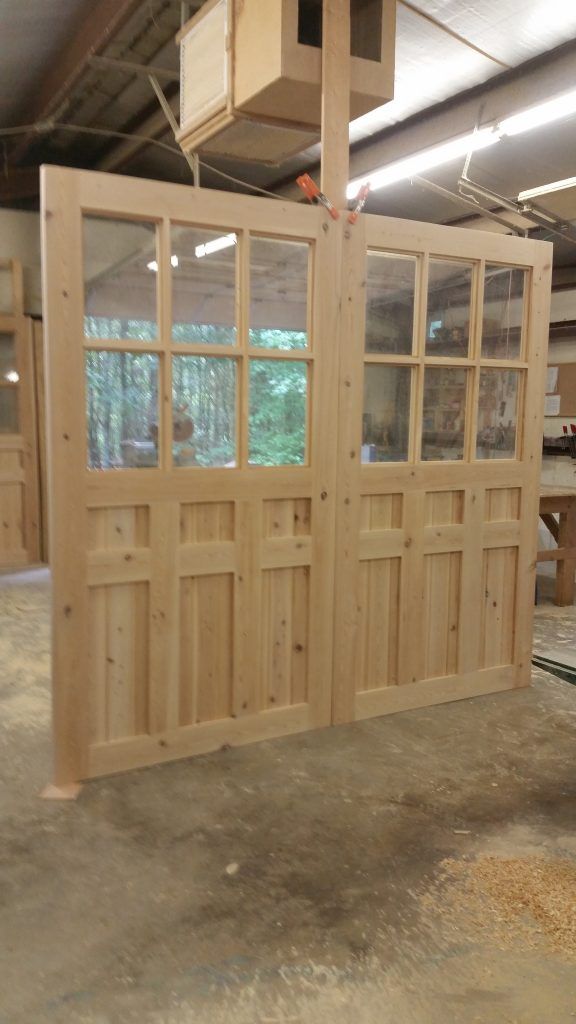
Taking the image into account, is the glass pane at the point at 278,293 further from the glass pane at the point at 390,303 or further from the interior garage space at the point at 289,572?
the glass pane at the point at 390,303

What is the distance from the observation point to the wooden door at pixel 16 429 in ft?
19.7

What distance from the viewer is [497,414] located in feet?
11.1

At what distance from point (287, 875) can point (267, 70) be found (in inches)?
105

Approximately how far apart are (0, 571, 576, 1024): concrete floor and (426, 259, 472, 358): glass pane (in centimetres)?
158

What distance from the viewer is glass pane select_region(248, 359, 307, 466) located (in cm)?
281

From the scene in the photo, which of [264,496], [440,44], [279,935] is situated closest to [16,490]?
[264,496]

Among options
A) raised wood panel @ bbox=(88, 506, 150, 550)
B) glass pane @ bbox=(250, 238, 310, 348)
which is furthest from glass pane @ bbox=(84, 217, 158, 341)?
raised wood panel @ bbox=(88, 506, 150, 550)

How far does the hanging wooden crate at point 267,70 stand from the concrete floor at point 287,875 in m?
2.46

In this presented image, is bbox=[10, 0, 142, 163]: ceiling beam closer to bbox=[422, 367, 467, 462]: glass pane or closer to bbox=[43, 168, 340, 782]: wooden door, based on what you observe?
bbox=[43, 168, 340, 782]: wooden door

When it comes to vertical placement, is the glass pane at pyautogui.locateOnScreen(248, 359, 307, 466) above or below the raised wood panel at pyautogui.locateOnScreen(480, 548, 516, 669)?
above

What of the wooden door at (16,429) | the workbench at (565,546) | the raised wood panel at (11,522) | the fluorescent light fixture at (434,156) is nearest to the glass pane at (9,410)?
the wooden door at (16,429)

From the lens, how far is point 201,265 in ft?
8.70

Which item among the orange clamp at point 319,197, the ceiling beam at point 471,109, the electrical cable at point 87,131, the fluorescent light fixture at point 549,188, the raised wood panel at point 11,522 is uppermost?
the electrical cable at point 87,131

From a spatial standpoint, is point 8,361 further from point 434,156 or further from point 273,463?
point 273,463
